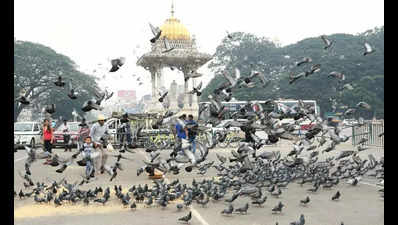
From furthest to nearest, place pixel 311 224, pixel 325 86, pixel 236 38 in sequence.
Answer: pixel 236 38
pixel 325 86
pixel 311 224

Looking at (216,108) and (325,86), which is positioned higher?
(325,86)

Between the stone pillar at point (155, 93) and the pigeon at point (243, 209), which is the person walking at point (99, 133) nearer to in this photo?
the pigeon at point (243, 209)

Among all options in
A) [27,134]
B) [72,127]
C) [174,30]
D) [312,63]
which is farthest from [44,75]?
[312,63]

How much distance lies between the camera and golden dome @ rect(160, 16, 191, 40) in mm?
29312

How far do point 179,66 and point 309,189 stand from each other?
20112mm

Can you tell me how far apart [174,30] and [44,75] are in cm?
2317

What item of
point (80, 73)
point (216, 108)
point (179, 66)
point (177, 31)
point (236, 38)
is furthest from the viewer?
point (236, 38)

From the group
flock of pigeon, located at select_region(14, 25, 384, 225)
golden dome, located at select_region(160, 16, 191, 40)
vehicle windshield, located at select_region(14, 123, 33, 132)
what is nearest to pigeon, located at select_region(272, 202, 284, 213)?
flock of pigeon, located at select_region(14, 25, 384, 225)

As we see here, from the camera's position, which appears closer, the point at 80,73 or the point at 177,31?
the point at 177,31

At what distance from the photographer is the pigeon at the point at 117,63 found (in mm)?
7902

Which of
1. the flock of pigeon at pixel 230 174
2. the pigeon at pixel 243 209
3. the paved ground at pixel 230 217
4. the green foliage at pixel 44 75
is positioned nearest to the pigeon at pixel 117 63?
the flock of pigeon at pixel 230 174

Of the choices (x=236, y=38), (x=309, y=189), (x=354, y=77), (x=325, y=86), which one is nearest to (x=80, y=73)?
(x=236, y=38)
